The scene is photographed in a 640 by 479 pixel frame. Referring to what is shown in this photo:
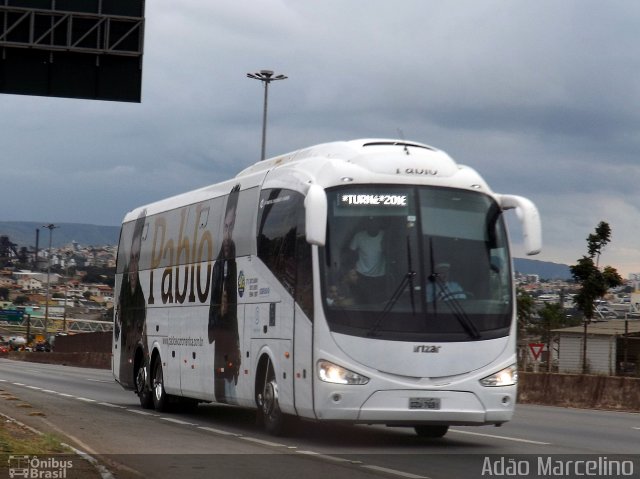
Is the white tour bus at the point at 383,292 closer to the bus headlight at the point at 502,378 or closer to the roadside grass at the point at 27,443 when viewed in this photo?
the bus headlight at the point at 502,378

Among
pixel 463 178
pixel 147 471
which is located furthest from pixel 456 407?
pixel 147 471

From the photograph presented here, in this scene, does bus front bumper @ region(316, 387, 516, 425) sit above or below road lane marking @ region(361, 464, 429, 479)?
above

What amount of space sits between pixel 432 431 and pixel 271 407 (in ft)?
6.89

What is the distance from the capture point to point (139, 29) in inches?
877

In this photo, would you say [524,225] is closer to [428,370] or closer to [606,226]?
[428,370]

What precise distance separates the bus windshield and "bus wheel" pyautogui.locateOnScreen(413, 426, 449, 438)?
83.9 inches

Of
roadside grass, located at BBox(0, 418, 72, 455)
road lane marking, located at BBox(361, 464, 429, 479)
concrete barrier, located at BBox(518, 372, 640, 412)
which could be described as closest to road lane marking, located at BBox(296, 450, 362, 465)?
road lane marking, located at BBox(361, 464, 429, 479)

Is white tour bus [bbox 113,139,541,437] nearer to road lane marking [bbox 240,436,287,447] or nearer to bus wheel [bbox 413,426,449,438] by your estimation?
bus wheel [bbox 413,426,449,438]

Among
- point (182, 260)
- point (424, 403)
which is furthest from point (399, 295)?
point (182, 260)

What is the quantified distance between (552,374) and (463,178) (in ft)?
50.1

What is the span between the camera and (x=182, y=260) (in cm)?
2202

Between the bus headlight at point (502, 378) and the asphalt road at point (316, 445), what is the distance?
29.8 inches

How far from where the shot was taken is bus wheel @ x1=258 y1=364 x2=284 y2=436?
55.1ft

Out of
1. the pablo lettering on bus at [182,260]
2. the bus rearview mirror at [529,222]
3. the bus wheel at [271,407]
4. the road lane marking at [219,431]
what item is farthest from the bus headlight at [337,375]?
the pablo lettering on bus at [182,260]
